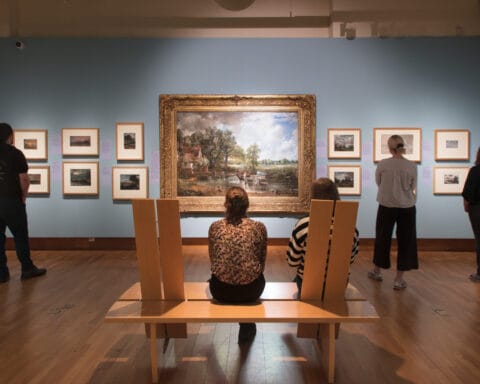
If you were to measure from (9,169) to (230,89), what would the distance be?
5068mm

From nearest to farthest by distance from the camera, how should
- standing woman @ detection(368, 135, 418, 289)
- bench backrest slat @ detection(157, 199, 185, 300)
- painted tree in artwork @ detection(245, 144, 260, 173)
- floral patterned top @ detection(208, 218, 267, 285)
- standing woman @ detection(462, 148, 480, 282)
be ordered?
bench backrest slat @ detection(157, 199, 185, 300) < floral patterned top @ detection(208, 218, 267, 285) < standing woman @ detection(368, 135, 418, 289) < standing woman @ detection(462, 148, 480, 282) < painted tree in artwork @ detection(245, 144, 260, 173)

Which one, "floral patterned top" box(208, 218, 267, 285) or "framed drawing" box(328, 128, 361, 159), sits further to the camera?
"framed drawing" box(328, 128, 361, 159)

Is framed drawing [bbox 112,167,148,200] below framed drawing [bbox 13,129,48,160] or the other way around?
below

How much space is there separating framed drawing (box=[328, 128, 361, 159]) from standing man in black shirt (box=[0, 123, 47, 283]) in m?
6.32

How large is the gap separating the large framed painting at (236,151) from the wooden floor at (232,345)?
3570 mm

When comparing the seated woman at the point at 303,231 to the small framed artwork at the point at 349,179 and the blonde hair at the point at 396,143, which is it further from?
the small framed artwork at the point at 349,179

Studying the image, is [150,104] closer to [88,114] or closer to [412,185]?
[88,114]

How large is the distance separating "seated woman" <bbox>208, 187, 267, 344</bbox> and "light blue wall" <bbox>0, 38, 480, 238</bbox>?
638 cm

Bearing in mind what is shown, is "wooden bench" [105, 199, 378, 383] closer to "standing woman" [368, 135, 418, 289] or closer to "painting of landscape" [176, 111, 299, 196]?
"standing woman" [368, 135, 418, 289]

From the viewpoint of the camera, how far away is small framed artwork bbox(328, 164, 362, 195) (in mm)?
10430

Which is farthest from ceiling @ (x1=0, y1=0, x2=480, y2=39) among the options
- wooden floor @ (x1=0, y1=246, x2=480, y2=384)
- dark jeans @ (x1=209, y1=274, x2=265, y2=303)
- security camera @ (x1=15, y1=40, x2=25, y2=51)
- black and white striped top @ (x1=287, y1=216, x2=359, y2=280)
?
dark jeans @ (x1=209, y1=274, x2=265, y2=303)

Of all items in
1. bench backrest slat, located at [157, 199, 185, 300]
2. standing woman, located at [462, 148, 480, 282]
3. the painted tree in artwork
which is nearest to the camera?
bench backrest slat, located at [157, 199, 185, 300]

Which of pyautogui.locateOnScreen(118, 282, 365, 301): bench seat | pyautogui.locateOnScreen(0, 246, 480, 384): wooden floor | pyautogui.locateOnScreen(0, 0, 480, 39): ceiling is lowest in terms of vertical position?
pyautogui.locateOnScreen(0, 246, 480, 384): wooden floor

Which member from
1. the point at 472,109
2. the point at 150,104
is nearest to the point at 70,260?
the point at 150,104
